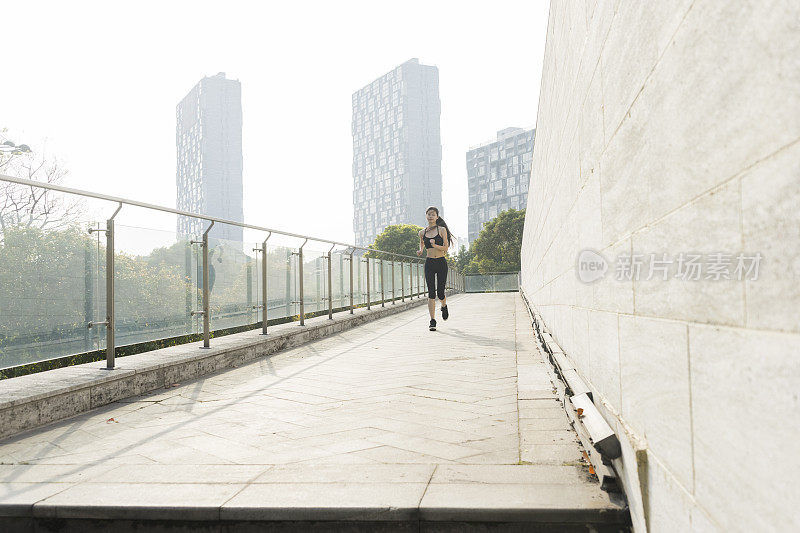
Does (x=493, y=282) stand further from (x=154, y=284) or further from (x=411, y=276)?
(x=154, y=284)

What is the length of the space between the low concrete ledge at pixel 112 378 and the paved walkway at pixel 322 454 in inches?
4.5

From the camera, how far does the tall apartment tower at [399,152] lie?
488 ft

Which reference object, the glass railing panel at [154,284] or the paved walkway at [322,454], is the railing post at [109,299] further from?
the paved walkway at [322,454]

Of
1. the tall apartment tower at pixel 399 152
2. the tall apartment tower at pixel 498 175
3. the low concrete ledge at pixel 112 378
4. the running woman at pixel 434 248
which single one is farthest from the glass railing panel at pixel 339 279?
the tall apartment tower at pixel 399 152

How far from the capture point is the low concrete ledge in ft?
9.74

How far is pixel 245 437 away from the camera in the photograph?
2.72m

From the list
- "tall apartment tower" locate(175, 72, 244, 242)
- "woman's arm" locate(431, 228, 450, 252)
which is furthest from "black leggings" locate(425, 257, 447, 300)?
"tall apartment tower" locate(175, 72, 244, 242)

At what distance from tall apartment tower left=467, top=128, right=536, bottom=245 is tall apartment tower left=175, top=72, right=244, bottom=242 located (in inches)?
2475

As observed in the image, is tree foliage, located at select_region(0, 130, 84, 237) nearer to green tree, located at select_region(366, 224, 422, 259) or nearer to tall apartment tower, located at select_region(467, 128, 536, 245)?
green tree, located at select_region(366, 224, 422, 259)

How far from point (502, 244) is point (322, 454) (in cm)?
4669

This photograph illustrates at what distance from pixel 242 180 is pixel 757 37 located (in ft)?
503

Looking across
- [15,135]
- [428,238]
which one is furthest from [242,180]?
[428,238]

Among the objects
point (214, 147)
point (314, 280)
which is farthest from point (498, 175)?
point (314, 280)

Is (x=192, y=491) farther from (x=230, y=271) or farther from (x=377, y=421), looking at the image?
(x=230, y=271)
